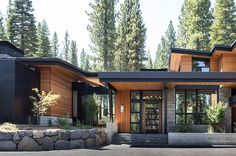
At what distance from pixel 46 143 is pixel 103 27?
27983 mm

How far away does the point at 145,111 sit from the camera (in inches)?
1022

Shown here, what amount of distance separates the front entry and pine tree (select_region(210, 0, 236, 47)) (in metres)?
19.5

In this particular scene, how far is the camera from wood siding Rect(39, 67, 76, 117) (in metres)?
23.0

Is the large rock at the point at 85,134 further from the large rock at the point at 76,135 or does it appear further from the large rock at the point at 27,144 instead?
the large rock at the point at 27,144

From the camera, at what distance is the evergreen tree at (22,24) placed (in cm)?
4650

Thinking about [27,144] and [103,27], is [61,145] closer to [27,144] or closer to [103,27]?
[27,144]

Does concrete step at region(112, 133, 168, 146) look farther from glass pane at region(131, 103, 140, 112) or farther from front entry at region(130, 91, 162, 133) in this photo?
glass pane at region(131, 103, 140, 112)

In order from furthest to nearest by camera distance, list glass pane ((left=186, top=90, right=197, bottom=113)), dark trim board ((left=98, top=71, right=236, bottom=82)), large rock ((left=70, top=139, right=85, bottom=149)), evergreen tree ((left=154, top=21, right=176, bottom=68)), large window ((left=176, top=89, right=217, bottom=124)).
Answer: evergreen tree ((left=154, top=21, right=176, bottom=68))
glass pane ((left=186, top=90, right=197, bottom=113))
large window ((left=176, top=89, right=217, bottom=124))
dark trim board ((left=98, top=71, right=236, bottom=82))
large rock ((left=70, top=139, right=85, bottom=149))

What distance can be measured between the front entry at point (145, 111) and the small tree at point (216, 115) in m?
3.43

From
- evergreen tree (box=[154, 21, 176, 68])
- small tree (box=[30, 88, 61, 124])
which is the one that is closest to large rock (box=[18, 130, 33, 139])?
small tree (box=[30, 88, 61, 124])

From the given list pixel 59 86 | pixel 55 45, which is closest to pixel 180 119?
pixel 59 86

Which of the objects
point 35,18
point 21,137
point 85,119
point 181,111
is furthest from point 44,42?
point 21,137

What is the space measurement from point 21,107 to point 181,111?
31.9 feet

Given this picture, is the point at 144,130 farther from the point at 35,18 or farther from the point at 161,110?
the point at 35,18
